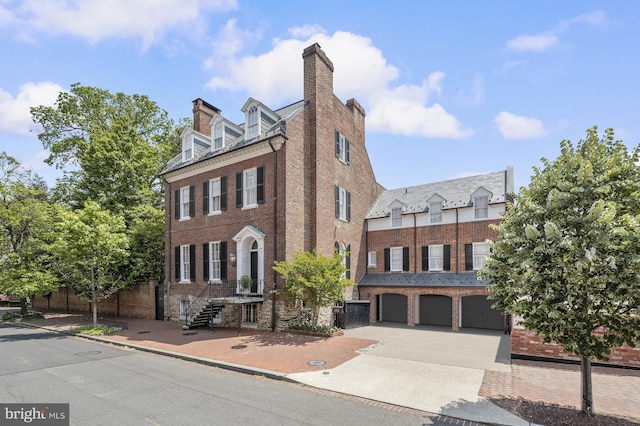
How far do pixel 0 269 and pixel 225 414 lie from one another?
24274mm

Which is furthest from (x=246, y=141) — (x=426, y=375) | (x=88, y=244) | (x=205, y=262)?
(x=426, y=375)

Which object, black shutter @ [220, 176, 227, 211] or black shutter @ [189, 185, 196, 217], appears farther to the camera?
black shutter @ [189, 185, 196, 217]

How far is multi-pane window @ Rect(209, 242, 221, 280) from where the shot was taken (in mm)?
19156

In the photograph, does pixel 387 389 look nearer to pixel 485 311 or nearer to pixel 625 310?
pixel 625 310

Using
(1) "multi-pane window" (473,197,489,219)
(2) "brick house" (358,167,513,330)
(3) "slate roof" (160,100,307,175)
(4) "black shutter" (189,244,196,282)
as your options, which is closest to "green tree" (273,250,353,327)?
(3) "slate roof" (160,100,307,175)

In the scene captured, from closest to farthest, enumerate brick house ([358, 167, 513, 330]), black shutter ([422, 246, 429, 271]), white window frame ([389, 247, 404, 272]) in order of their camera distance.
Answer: brick house ([358, 167, 513, 330]) < black shutter ([422, 246, 429, 271]) < white window frame ([389, 247, 404, 272])

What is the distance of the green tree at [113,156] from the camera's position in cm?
2522

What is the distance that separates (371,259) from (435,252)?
436cm

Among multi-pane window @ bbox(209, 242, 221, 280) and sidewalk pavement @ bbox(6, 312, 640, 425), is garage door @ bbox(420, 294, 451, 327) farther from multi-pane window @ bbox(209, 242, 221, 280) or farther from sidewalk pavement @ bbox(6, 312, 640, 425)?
multi-pane window @ bbox(209, 242, 221, 280)

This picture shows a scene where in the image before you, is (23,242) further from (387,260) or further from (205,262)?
(387,260)

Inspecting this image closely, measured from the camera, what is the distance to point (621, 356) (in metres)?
9.85

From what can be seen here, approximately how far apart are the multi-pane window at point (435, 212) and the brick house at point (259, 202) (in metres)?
4.67

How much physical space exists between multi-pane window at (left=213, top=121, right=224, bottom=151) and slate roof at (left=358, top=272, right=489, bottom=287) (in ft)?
40.7

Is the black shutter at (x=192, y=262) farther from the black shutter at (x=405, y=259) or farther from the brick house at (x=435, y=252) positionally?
the black shutter at (x=405, y=259)
